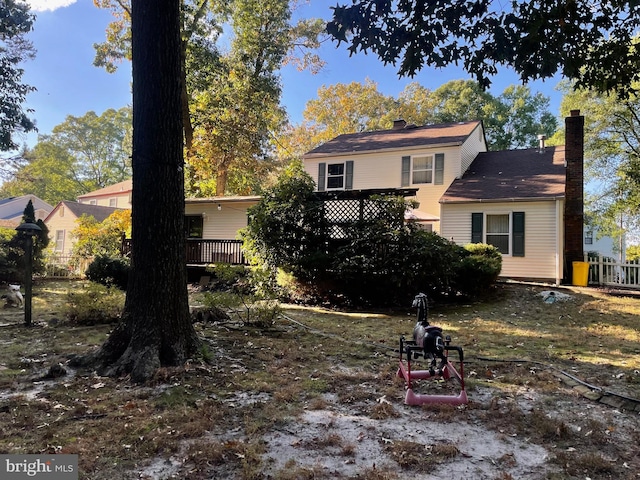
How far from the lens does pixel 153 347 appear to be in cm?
406

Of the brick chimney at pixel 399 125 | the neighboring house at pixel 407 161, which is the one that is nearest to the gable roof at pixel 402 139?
the neighboring house at pixel 407 161

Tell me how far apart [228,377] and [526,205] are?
471 inches

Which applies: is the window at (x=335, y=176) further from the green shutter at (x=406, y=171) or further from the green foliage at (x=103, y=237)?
the green foliage at (x=103, y=237)

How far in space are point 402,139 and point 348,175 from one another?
282cm

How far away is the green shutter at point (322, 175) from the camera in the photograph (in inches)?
669

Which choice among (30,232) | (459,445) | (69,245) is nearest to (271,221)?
(30,232)

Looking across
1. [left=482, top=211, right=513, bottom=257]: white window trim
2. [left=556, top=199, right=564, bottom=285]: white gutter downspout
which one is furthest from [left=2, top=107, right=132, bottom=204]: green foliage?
[left=556, top=199, right=564, bottom=285]: white gutter downspout

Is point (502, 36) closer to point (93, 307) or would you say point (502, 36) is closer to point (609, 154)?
point (93, 307)

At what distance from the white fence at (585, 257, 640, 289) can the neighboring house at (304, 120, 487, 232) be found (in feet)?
16.9

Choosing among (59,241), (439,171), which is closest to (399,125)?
(439,171)

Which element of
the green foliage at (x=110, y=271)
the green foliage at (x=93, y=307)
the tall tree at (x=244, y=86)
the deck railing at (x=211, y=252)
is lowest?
the green foliage at (x=93, y=307)

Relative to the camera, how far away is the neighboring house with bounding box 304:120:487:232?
15.2 metres

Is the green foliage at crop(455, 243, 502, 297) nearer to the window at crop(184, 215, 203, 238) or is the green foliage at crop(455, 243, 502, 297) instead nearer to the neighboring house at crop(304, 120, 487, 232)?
the neighboring house at crop(304, 120, 487, 232)

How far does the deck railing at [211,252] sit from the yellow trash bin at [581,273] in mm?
11191
